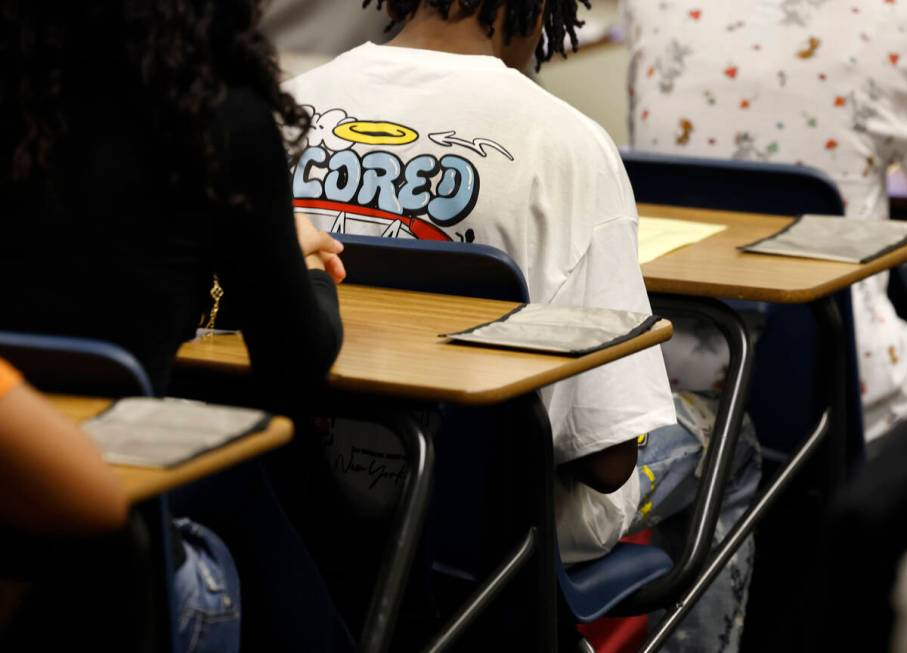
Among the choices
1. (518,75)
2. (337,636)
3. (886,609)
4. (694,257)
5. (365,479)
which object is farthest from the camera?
(694,257)

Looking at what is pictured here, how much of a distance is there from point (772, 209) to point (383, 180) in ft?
3.04

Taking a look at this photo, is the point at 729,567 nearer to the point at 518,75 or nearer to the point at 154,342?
the point at 518,75

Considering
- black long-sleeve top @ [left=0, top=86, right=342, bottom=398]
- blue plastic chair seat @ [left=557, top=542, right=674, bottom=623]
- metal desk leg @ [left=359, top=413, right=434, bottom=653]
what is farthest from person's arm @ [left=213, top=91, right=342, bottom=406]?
blue plastic chair seat @ [left=557, top=542, right=674, bottom=623]

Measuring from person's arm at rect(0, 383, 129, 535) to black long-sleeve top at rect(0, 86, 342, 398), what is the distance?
26cm

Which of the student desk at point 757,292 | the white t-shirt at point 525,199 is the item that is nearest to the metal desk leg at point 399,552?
the white t-shirt at point 525,199

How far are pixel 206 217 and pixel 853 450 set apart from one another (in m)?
1.56

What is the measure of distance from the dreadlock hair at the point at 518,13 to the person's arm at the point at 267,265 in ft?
2.13

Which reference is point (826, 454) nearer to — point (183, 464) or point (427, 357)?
point (427, 357)

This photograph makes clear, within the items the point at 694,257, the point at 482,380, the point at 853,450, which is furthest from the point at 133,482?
the point at 853,450

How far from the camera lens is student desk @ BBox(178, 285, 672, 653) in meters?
1.32

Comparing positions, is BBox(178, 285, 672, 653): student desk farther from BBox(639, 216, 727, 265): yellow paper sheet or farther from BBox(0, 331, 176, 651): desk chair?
BBox(639, 216, 727, 265): yellow paper sheet

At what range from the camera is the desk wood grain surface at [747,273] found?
71.3 inches

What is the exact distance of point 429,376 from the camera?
1.33 m

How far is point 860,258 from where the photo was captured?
196 centimetres
